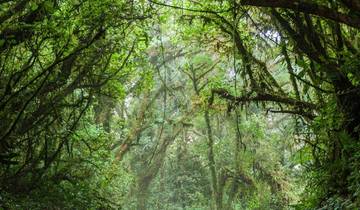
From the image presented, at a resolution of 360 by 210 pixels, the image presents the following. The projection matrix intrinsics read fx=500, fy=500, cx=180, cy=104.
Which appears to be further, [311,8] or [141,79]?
[141,79]

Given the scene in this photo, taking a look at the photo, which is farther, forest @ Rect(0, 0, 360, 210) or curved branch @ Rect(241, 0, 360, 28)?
forest @ Rect(0, 0, 360, 210)

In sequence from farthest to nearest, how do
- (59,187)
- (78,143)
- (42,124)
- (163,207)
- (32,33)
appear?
(163,207) < (78,143) < (59,187) < (42,124) < (32,33)

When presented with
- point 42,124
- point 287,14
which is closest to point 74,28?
point 42,124

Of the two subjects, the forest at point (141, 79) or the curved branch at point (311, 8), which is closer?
the curved branch at point (311, 8)

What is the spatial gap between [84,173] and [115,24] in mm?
4136

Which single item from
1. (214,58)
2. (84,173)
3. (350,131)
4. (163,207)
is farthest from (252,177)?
(350,131)

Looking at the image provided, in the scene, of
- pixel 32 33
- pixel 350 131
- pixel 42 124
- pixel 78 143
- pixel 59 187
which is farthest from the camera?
pixel 78 143

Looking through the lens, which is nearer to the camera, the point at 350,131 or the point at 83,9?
the point at 350,131

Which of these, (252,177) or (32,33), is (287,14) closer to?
(32,33)

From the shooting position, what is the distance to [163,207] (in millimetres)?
25516

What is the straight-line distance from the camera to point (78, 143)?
10.9 metres

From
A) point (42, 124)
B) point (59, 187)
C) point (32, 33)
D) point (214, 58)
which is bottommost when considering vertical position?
point (59, 187)

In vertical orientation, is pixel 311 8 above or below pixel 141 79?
below

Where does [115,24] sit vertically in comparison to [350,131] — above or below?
above
